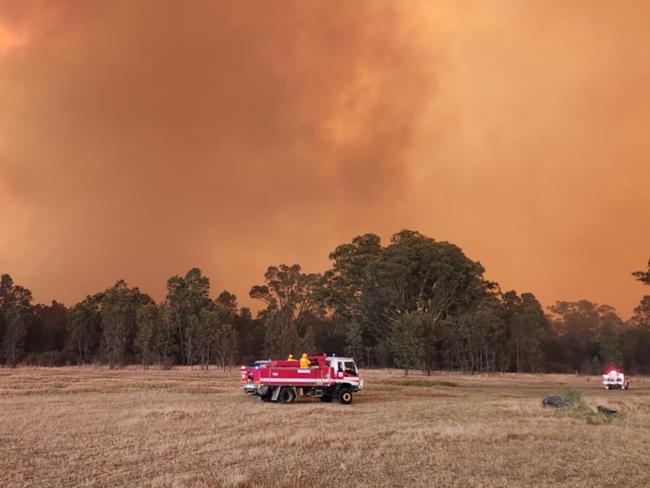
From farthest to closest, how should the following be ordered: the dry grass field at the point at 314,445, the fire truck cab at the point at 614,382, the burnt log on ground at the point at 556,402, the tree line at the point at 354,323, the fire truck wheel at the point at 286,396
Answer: the tree line at the point at 354,323 → the fire truck cab at the point at 614,382 → the fire truck wheel at the point at 286,396 → the burnt log on ground at the point at 556,402 → the dry grass field at the point at 314,445

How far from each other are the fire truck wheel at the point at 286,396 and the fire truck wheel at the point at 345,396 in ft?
9.58

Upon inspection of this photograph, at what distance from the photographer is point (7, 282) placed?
353ft

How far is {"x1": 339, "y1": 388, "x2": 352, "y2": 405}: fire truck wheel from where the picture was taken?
33.3 m

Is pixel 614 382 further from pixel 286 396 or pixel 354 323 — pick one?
pixel 354 323

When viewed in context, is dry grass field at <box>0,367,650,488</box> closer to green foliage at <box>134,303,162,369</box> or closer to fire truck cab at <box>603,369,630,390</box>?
fire truck cab at <box>603,369,630,390</box>

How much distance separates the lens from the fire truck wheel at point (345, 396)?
3332cm

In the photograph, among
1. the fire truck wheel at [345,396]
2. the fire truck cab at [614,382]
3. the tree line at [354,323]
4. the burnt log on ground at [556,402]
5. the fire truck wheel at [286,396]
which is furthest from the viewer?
the tree line at [354,323]

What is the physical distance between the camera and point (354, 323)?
333 ft

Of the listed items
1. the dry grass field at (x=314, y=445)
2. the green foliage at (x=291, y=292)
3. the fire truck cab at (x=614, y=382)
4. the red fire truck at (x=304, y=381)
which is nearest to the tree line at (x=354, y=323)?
the green foliage at (x=291, y=292)

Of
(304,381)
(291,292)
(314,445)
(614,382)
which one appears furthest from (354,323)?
(314,445)

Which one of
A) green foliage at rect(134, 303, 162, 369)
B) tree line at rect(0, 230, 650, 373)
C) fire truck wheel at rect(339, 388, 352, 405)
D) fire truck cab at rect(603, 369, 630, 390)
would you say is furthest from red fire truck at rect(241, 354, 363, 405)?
green foliage at rect(134, 303, 162, 369)

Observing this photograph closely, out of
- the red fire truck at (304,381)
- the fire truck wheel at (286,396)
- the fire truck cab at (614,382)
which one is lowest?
the fire truck cab at (614,382)

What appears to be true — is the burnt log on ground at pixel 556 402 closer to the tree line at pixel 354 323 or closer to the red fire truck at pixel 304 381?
the red fire truck at pixel 304 381

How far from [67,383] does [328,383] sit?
77.9 ft
